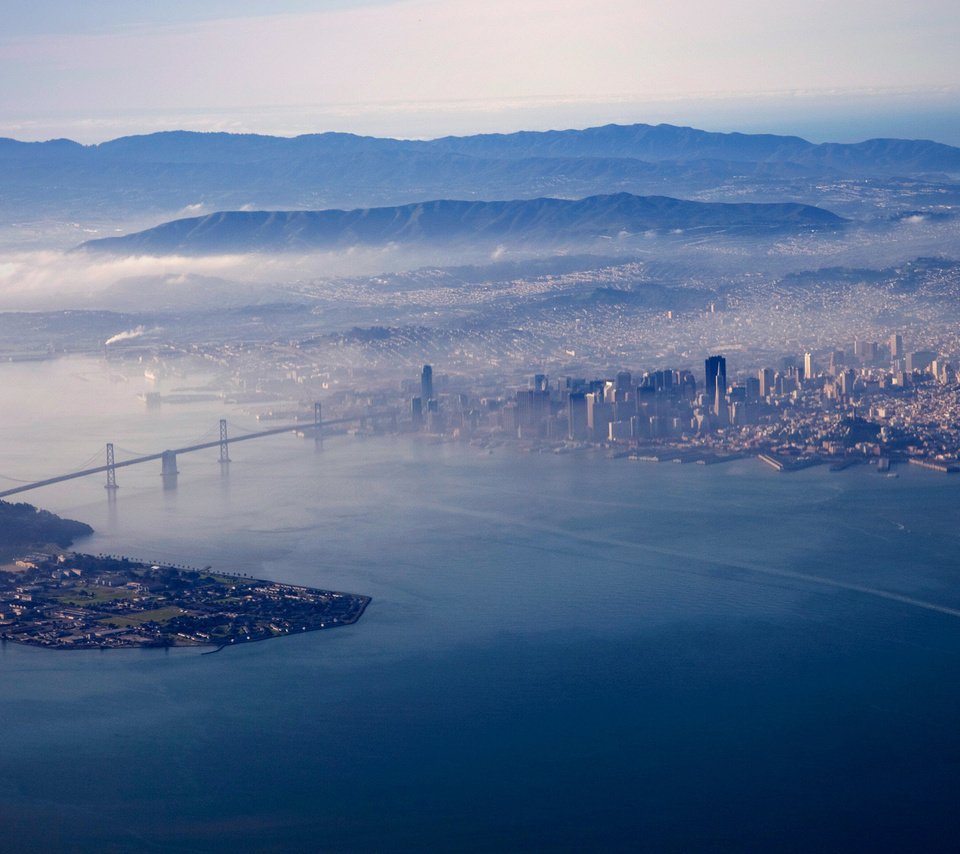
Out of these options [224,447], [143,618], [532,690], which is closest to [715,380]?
[224,447]

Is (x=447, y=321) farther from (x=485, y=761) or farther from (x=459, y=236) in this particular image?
(x=485, y=761)

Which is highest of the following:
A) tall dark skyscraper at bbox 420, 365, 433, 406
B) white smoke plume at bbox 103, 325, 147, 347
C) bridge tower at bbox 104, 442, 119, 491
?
white smoke plume at bbox 103, 325, 147, 347

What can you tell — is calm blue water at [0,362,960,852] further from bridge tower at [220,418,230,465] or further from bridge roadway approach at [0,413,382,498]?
bridge tower at [220,418,230,465]

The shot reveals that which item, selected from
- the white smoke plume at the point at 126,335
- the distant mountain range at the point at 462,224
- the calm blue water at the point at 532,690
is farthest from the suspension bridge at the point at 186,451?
the distant mountain range at the point at 462,224

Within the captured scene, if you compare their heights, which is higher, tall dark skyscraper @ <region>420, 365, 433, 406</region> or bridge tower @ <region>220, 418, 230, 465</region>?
tall dark skyscraper @ <region>420, 365, 433, 406</region>

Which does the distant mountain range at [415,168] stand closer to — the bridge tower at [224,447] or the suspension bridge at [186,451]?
the suspension bridge at [186,451]

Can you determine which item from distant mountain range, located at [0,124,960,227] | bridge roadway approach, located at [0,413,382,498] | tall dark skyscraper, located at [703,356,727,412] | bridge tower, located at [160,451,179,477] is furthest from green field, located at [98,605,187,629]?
distant mountain range, located at [0,124,960,227]


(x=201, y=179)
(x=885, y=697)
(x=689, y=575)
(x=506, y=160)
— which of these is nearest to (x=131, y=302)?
(x=201, y=179)
